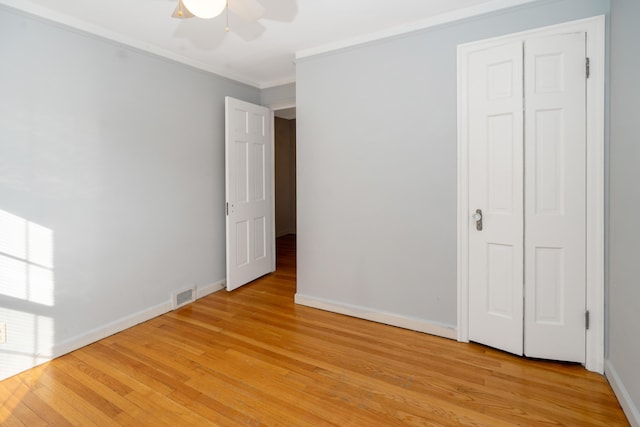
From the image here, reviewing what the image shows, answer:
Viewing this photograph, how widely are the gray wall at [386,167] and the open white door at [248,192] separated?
2.68 feet

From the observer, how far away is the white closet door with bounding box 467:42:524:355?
2387 mm

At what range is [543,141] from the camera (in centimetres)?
231

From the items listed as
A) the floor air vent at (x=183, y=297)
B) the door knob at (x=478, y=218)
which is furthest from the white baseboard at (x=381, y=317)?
the floor air vent at (x=183, y=297)

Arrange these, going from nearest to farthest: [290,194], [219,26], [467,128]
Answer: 1. [467,128]
2. [219,26]
3. [290,194]

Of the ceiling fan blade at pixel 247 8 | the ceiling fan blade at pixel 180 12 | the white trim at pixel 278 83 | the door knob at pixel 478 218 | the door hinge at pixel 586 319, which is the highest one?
the white trim at pixel 278 83

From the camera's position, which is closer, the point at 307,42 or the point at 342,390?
the point at 342,390

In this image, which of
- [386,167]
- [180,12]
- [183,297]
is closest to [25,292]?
[183,297]

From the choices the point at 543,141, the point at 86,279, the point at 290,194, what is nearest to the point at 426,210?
the point at 543,141

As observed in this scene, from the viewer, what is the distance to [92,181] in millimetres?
2719

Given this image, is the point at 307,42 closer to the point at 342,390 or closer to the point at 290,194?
the point at 342,390

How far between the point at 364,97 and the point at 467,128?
938 millimetres

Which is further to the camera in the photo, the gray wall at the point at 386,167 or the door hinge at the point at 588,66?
the gray wall at the point at 386,167

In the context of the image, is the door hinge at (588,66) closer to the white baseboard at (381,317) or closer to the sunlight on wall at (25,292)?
the white baseboard at (381,317)

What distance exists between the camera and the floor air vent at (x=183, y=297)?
3.41 meters
